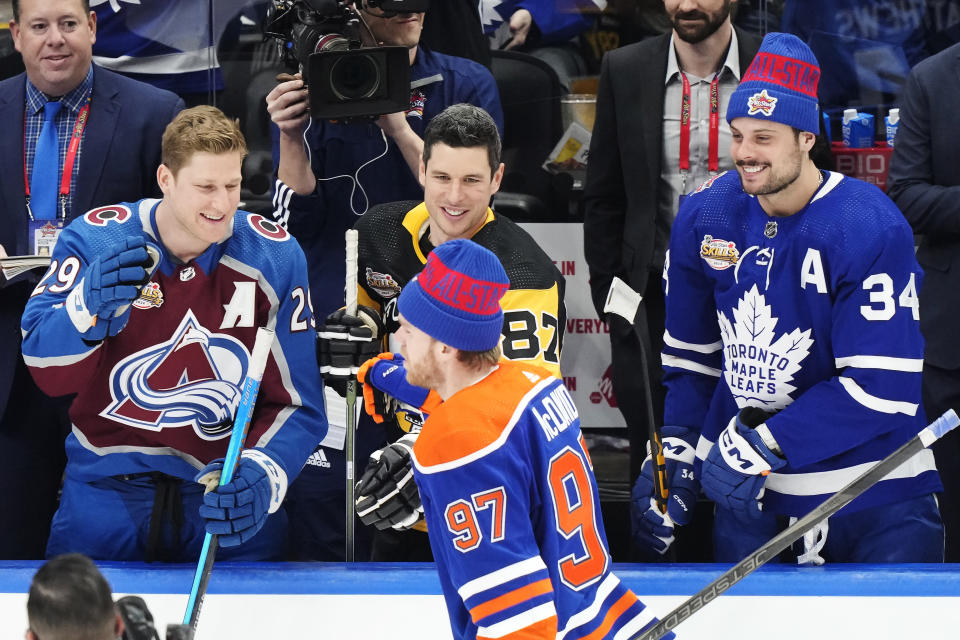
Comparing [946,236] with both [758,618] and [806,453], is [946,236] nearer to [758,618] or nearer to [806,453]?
[806,453]

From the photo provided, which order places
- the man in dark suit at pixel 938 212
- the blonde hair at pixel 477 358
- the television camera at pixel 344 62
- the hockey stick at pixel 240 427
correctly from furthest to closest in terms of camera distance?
the man in dark suit at pixel 938 212, the television camera at pixel 344 62, the hockey stick at pixel 240 427, the blonde hair at pixel 477 358

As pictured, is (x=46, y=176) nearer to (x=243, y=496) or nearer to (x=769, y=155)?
(x=243, y=496)

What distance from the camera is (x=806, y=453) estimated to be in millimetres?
2738

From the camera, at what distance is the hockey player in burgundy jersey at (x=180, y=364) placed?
273 centimetres

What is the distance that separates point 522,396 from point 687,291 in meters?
1.08

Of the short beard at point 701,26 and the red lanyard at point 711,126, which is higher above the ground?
the short beard at point 701,26

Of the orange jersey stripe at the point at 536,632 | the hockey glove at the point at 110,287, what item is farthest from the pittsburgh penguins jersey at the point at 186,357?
the orange jersey stripe at the point at 536,632

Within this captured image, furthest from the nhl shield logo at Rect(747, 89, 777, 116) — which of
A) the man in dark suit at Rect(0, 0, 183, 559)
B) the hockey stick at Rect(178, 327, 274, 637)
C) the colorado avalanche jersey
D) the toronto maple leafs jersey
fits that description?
the man in dark suit at Rect(0, 0, 183, 559)

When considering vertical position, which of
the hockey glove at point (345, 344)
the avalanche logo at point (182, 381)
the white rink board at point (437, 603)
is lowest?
the white rink board at point (437, 603)

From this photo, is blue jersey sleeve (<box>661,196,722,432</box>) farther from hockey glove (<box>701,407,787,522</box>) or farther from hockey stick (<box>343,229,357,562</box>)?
hockey stick (<box>343,229,357,562</box>)

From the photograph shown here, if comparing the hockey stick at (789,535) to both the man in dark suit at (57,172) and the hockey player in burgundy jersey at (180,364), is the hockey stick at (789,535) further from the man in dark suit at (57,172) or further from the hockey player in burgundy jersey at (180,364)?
the man in dark suit at (57,172)

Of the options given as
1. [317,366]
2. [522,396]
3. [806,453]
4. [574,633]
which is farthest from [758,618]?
[317,366]

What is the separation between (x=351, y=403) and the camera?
2.81 m

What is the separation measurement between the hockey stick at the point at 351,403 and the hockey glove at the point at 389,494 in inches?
10.3
